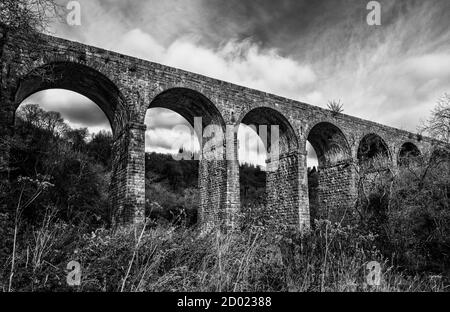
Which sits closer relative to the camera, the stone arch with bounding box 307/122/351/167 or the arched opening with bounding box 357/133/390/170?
the stone arch with bounding box 307/122/351/167

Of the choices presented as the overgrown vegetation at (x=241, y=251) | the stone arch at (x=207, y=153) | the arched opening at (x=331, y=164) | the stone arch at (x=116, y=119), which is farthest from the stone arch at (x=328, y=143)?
the stone arch at (x=116, y=119)

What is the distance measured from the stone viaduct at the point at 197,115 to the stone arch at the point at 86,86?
32 mm

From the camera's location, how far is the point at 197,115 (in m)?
14.6

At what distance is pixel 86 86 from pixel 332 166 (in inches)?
499

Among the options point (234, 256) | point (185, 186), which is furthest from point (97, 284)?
point (185, 186)

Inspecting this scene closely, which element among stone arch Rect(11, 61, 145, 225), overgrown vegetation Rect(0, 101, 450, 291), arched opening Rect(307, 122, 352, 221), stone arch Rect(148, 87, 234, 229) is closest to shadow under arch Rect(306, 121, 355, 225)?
arched opening Rect(307, 122, 352, 221)

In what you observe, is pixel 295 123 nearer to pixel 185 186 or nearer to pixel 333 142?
pixel 333 142

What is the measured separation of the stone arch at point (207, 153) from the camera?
13.4 meters

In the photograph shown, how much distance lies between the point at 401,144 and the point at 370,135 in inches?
105

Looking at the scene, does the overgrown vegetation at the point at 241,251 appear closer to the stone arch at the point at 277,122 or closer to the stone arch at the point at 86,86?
the stone arch at the point at 86,86

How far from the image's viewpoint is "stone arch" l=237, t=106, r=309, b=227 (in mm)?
15227

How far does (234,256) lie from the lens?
4.52m

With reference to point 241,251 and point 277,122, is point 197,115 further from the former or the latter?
point 241,251

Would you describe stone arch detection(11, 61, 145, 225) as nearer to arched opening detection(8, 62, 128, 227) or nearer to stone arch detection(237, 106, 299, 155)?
arched opening detection(8, 62, 128, 227)
